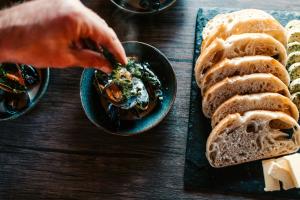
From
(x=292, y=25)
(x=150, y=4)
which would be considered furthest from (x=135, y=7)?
(x=292, y=25)

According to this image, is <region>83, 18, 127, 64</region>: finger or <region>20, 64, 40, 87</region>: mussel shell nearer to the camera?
<region>83, 18, 127, 64</region>: finger

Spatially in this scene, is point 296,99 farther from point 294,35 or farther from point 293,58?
point 294,35

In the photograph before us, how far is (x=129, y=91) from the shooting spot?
4.91ft

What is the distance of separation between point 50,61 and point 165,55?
63 centimetres

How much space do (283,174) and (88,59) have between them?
2.63 feet

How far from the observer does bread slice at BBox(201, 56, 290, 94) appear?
1434 mm

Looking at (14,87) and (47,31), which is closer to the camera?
(47,31)

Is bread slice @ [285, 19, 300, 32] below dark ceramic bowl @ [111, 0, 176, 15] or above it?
below

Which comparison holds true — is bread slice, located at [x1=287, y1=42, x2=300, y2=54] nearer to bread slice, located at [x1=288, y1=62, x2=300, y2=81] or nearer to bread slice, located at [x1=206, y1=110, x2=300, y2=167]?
bread slice, located at [x1=288, y1=62, x2=300, y2=81]

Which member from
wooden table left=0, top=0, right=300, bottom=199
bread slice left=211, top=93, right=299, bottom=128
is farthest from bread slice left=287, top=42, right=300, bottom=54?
wooden table left=0, top=0, right=300, bottom=199

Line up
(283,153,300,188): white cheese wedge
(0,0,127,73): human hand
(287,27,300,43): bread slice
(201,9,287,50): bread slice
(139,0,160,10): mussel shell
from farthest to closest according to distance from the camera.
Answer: (139,0,160,10): mussel shell < (287,27,300,43): bread slice < (201,9,287,50): bread slice < (283,153,300,188): white cheese wedge < (0,0,127,73): human hand

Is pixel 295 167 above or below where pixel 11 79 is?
below

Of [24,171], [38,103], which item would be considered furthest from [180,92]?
[24,171]

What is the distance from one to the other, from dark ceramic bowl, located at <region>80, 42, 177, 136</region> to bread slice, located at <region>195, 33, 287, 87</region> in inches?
5.2
